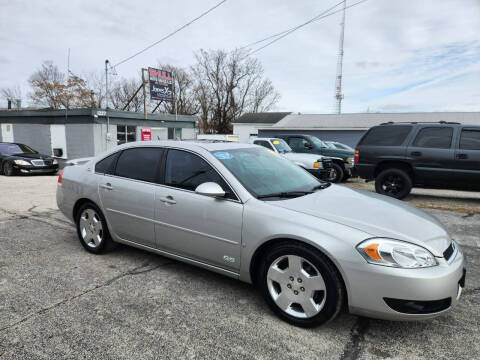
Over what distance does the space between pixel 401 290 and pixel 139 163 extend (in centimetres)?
287

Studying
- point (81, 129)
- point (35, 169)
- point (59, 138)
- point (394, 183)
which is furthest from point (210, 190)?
point (59, 138)

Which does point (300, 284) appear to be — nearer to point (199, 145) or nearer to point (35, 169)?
point (199, 145)

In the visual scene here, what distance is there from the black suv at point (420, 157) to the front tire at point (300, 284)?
21.0 ft

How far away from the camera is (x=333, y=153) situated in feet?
39.2

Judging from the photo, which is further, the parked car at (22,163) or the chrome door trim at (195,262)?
the parked car at (22,163)

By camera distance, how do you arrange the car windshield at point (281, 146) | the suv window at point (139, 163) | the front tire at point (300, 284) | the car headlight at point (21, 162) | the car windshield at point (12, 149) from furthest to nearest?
the car windshield at point (12, 149), the car headlight at point (21, 162), the car windshield at point (281, 146), the suv window at point (139, 163), the front tire at point (300, 284)

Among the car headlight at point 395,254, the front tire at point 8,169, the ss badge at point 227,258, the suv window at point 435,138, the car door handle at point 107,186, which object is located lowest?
the front tire at point 8,169

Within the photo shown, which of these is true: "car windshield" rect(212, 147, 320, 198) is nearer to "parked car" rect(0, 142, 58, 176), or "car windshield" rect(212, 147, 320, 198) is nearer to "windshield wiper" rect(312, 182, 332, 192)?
"windshield wiper" rect(312, 182, 332, 192)

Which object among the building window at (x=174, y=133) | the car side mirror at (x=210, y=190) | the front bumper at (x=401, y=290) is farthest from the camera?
the building window at (x=174, y=133)

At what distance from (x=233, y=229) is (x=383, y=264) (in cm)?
122

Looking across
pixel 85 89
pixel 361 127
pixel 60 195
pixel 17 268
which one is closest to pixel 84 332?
pixel 17 268

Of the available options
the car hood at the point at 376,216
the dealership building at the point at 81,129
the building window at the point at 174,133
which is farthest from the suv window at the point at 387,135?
the building window at the point at 174,133

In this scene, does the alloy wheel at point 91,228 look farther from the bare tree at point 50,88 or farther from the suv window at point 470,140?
the bare tree at point 50,88

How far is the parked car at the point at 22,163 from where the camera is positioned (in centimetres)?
1288
